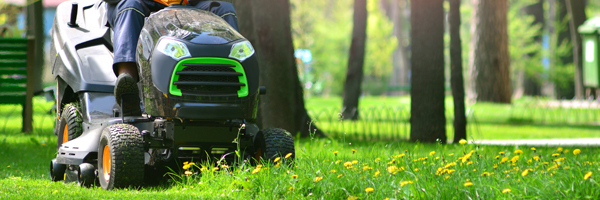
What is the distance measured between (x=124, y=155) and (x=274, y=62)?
3.57 meters

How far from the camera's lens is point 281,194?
3.86m

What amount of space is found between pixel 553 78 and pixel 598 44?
898 cm

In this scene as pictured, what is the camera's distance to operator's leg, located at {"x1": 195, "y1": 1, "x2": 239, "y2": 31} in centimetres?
479

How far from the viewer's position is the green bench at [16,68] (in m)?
8.28

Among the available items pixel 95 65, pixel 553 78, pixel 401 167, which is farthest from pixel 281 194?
pixel 553 78

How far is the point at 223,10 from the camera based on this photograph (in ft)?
15.8

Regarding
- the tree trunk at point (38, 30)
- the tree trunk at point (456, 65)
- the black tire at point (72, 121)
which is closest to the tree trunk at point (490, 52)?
the tree trunk at point (456, 65)

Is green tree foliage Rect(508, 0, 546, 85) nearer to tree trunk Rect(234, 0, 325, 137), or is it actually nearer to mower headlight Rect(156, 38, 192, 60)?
tree trunk Rect(234, 0, 325, 137)

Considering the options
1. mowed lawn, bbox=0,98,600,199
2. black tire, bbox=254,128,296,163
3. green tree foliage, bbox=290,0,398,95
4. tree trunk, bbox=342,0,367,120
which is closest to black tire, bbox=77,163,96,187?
mowed lawn, bbox=0,98,600,199

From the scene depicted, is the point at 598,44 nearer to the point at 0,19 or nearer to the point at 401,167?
the point at 401,167

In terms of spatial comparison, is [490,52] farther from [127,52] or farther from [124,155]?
[124,155]

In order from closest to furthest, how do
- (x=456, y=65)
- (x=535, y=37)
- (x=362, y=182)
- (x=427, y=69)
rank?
(x=362, y=182), (x=427, y=69), (x=456, y=65), (x=535, y=37)

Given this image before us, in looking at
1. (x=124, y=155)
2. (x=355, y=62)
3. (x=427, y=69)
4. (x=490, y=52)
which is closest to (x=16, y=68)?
(x=124, y=155)

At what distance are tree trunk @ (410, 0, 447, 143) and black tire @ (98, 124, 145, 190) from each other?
420 cm
